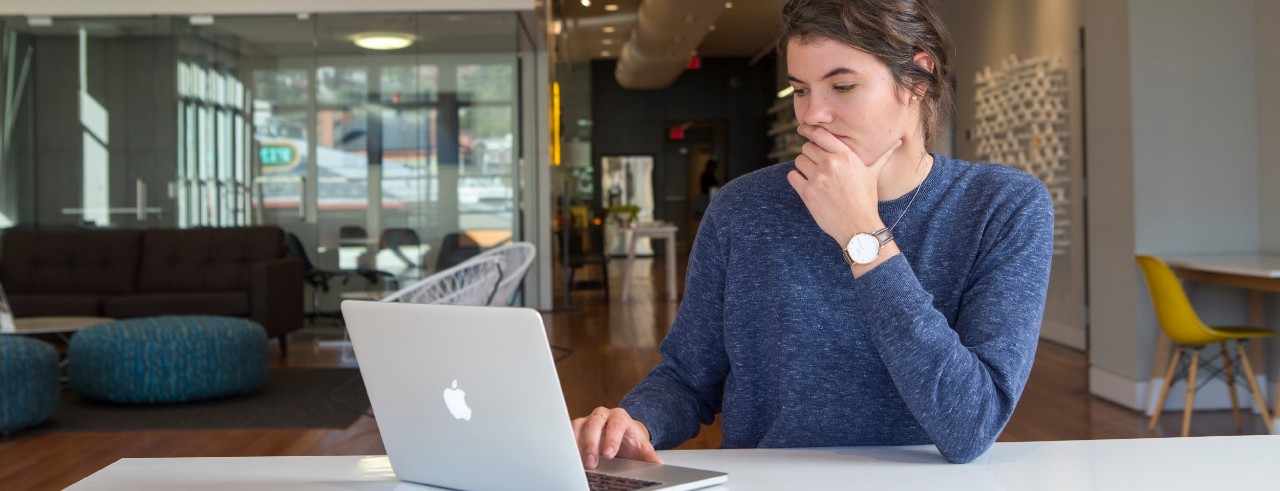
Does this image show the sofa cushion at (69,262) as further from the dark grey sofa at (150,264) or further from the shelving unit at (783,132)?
the shelving unit at (783,132)

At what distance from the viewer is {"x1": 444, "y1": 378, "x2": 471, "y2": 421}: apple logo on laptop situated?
45.1 inches

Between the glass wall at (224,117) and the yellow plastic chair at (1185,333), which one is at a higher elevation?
the glass wall at (224,117)

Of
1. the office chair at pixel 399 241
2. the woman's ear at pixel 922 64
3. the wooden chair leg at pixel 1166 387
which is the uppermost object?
the woman's ear at pixel 922 64

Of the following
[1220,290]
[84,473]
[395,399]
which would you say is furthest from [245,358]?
[395,399]

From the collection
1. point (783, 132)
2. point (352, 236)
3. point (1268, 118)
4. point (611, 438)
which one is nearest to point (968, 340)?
point (611, 438)

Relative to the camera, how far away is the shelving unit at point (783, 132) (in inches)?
622

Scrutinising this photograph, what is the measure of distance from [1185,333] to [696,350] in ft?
13.3

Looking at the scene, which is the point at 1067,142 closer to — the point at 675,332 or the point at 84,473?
the point at 84,473

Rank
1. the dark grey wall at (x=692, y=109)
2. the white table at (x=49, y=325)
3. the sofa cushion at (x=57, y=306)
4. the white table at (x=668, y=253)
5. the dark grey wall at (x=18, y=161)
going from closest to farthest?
1. the white table at (x=49, y=325)
2. the sofa cushion at (x=57, y=306)
3. the dark grey wall at (x=18, y=161)
4. the white table at (x=668, y=253)
5. the dark grey wall at (x=692, y=109)

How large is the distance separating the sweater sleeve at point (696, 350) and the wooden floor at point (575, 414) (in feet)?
9.96

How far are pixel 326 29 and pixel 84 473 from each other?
4.95m

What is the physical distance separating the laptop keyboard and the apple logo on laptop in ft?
0.45

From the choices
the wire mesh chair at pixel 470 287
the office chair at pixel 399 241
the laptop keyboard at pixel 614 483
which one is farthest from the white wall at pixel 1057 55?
the laptop keyboard at pixel 614 483

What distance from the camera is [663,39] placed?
43.6 ft
